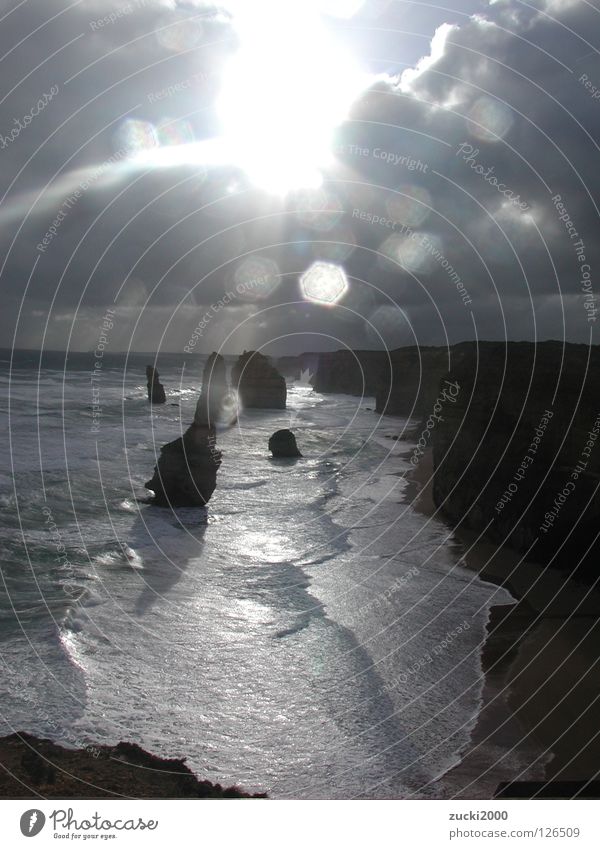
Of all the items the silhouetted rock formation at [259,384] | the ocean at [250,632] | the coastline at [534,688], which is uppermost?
the silhouetted rock formation at [259,384]

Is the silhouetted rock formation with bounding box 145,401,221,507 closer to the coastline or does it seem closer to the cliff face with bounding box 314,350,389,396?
the coastline

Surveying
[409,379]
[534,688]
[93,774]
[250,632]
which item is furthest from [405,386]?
→ [93,774]

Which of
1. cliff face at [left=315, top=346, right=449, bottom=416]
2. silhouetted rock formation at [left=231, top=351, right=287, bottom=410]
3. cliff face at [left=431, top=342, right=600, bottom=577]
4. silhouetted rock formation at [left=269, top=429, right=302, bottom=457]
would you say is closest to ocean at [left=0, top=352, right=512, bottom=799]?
cliff face at [left=431, top=342, right=600, bottom=577]

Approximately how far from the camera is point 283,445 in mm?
37969

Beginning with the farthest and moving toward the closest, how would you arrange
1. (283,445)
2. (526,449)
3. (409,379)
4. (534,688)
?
(409,379) < (283,445) < (526,449) < (534,688)

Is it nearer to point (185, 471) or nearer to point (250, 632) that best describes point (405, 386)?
point (185, 471)

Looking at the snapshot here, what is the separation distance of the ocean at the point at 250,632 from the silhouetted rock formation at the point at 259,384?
47.7m

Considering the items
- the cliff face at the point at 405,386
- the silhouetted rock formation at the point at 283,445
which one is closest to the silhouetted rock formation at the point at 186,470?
the silhouetted rock formation at the point at 283,445

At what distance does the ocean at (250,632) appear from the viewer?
8.69 metres

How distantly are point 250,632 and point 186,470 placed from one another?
11.6m

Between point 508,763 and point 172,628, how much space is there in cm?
707

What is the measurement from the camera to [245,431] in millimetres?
53094

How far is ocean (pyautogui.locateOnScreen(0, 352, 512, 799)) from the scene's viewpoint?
8.69 meters

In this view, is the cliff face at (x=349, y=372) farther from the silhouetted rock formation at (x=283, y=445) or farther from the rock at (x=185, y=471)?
the rock at (x=185, y=471)
